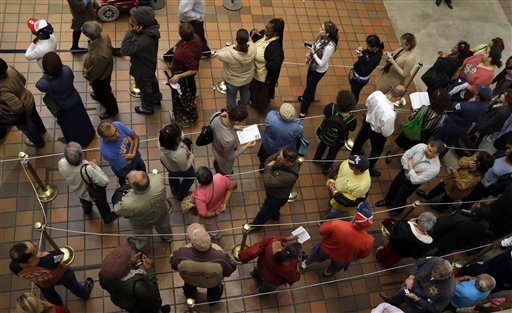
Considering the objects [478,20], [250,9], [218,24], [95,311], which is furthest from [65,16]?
[478,20]

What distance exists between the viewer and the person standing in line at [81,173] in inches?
191

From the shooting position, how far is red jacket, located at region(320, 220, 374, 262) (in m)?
4.94

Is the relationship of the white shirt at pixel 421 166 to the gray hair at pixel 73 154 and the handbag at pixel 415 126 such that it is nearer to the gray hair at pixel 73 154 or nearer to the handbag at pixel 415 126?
the handbag at pixel 415 126

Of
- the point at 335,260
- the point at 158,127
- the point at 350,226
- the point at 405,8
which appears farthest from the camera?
the point at 405,8

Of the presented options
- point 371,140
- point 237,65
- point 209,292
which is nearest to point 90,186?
point 209,292

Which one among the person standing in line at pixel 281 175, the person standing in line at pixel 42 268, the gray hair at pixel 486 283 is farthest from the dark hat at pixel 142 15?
the gray hair at pixel 486 283

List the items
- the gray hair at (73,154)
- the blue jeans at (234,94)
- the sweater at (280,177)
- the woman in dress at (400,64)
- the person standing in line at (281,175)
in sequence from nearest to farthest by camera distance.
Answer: the gray hair at (73,154), the person standing in line at (281,175), the sweater at (280,177), the woman in dress at (400,64), the blue jeans at (234,94)

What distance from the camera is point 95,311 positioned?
17.6ft

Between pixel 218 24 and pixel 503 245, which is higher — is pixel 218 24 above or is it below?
above

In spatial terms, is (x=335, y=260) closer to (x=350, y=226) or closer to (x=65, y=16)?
(x=350, y=226)

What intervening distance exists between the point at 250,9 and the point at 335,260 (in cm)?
566

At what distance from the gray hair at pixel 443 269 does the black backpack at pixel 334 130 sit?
6.88 ft

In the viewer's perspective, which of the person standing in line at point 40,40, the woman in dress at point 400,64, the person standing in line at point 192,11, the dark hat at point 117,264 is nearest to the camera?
the dark hat at point 117,264

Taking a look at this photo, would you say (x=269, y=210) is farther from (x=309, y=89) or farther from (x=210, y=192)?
(x=309, y=89)
